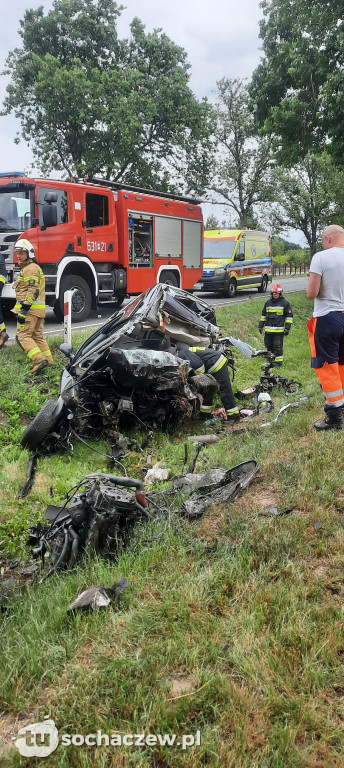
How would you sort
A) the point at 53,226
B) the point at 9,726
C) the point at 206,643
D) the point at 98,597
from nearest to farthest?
1. the point at 9,726
2. the point at 206,643
3. the point at 98,597
4. the point at 53,226

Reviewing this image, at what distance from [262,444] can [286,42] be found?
13.5 meters

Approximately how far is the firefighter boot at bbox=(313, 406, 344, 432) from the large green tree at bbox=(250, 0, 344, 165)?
10093 mm

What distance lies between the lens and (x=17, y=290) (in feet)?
24.6

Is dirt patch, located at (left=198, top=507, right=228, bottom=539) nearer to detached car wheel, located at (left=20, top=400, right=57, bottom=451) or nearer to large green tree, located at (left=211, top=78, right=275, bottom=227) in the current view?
detached car wheel, located at (left=20, top=400, right=57, bottom=451)

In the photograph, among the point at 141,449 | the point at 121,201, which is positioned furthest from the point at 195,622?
the point at 121,201

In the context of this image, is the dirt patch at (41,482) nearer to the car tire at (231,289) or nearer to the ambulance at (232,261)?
the ambulance at (232,261)

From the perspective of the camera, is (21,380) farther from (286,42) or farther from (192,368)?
(286,42)

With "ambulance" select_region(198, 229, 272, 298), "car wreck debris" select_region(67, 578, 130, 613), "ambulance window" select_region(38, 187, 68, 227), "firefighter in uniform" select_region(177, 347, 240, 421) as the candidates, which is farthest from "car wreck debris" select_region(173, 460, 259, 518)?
"ambulance" select_region(198, 229, 272, 298)

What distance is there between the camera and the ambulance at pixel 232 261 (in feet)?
57.3

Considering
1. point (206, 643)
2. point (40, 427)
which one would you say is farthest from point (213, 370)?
point (206, 643)

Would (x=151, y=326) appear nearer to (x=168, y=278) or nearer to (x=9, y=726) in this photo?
(x=9, y=726)

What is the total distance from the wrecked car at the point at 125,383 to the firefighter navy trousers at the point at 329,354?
146cm

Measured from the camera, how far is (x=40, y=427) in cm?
514

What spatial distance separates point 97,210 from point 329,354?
7.86 m
